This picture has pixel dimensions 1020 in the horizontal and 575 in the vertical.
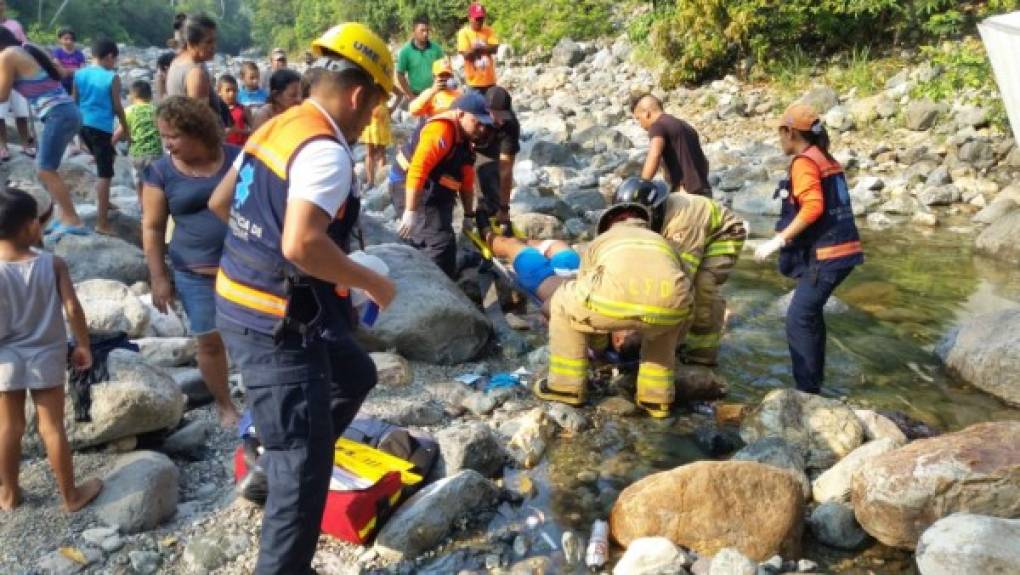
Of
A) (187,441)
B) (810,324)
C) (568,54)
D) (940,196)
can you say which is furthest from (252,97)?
(568,54)

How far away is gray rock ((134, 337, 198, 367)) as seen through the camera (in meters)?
5.02

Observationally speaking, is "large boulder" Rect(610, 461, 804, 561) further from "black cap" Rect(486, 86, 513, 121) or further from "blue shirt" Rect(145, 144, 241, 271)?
"black cap" Rect(486, 86, 513, 121)

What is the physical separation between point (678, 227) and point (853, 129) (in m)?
8.93

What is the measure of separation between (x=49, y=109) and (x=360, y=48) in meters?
5.28

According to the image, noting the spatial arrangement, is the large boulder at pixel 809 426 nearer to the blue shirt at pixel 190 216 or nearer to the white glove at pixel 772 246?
the white glove at pixel 772 246

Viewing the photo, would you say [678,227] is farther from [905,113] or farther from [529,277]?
[905,113]

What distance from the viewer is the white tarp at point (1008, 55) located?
1.61 meters

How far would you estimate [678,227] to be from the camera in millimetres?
5227

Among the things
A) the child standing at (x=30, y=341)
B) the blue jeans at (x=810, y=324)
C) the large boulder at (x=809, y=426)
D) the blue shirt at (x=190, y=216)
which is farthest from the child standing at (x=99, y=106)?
the large boulder at (x=809, y=426)

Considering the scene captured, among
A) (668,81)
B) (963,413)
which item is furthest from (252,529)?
(668,81)

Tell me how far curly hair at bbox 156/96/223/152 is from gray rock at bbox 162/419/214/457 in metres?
1.40

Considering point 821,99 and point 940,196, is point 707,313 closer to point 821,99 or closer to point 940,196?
point 940,196

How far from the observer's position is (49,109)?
6855 millimetres

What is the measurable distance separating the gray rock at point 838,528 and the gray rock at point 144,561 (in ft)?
9.02
